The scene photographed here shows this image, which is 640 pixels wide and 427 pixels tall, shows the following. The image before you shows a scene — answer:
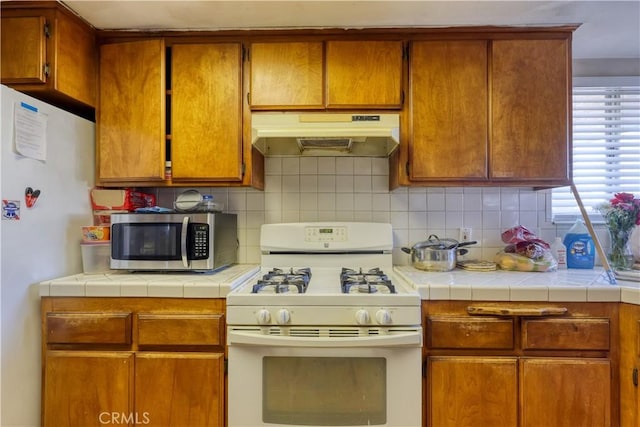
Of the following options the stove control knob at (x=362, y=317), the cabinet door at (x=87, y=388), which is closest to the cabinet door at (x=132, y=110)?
the cabinet door at (x=87, y=388)

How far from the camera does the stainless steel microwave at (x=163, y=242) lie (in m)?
1.62

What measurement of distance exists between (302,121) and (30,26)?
4.25 feet

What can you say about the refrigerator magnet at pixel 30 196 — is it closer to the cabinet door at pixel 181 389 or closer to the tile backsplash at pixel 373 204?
the tile backsplash at pixel 373 204

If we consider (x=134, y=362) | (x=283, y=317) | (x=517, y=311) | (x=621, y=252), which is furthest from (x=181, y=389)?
(x=621, y=252)

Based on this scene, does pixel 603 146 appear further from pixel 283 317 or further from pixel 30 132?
pixel 30 132

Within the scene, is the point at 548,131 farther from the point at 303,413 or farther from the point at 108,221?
the point at 108,221

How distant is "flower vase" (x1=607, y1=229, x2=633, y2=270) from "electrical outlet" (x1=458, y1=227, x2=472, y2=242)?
67cm

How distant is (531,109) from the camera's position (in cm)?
171

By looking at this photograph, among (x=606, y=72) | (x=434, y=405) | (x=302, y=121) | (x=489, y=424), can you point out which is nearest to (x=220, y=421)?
(x=434, y=405)

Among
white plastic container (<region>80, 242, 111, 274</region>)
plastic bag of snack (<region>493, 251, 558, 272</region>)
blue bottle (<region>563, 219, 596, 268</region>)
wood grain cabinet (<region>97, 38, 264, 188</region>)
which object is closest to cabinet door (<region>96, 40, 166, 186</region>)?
wood grain cabinet (<region>97, 38, 264, 188</region>)

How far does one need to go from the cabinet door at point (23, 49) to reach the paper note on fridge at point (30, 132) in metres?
0.20

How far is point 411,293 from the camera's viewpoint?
4.49ft

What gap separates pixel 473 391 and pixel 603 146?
1731mm

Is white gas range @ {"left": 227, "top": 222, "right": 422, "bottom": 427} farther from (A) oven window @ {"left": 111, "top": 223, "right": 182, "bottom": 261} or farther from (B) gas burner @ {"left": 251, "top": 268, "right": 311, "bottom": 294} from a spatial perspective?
(A) oven window @ {"left": 111, "top": 223, "right": 182, "bottom": 261}
